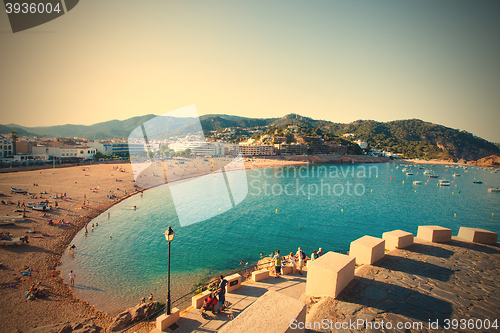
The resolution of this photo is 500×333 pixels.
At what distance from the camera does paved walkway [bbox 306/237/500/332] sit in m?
3.85

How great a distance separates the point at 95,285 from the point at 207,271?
5576mm

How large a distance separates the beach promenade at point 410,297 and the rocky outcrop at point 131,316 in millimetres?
3790

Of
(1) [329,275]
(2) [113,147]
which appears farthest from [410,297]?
(2) [113,147]

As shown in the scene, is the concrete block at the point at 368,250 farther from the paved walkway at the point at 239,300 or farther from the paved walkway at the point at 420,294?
the paved walkway at the point at 239,300

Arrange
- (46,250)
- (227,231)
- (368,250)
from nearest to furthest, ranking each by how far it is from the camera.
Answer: (368,250)
(46,250)
(227,231)

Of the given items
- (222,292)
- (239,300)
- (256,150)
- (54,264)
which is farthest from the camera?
(256,150)

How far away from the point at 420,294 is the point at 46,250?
18844mm

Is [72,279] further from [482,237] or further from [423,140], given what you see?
[423,140]

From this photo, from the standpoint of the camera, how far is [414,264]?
19.3ft

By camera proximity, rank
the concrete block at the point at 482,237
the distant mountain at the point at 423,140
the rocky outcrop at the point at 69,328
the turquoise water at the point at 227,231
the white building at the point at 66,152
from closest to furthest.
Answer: the rocky outcrop at the point at 69,328 → the concrete block at the point at 482,237 → the turquoise water at the point at 227,231 → the white building at the point at 66,152 → the distant mountain at the point at 423,140

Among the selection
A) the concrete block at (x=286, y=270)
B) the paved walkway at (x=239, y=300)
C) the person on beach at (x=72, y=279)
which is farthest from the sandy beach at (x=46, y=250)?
the concrete block at (x=286, y=270)

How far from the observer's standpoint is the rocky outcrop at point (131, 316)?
770 cm

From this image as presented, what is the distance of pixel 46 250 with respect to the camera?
13555mm

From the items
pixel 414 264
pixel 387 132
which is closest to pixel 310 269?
pixel 414 264
